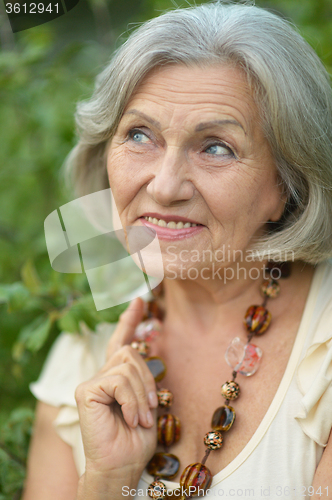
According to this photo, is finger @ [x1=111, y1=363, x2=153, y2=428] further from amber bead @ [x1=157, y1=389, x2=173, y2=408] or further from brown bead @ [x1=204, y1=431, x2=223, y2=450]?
brown bead @ [x1=204, y1=431, x2=223, y2=450]

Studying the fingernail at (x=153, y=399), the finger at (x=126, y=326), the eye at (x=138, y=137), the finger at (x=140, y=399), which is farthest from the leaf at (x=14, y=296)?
the eye at (x=138, y=137)

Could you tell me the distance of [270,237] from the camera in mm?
1668

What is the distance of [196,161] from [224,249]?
1.04ft

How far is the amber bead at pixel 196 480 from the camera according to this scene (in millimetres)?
1475

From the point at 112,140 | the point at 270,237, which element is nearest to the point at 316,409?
the point at 270,237

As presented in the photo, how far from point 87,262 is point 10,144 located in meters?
0.98

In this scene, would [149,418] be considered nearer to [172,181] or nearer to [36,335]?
[36,335]

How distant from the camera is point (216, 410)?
161cm

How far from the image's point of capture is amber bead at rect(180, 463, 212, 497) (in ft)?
4.84

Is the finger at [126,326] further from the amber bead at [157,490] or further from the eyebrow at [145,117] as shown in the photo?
the eyebrow at [145,117]

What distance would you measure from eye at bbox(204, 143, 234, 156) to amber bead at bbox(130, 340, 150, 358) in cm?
85

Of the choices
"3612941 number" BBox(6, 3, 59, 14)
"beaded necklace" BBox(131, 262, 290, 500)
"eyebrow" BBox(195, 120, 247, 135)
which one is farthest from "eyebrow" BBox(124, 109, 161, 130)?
"3612941 number" BBox(6, 3, 59, 14)

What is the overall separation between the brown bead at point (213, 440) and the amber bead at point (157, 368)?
305 mm

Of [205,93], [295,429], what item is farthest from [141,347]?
[205,93]
